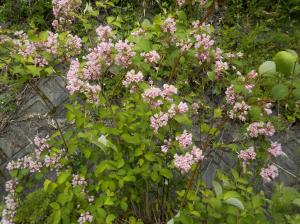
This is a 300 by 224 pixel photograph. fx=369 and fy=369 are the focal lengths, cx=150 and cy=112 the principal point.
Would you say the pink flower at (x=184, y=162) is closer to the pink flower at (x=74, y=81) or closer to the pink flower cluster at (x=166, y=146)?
the pink flower cluster at (x=166, y=146)

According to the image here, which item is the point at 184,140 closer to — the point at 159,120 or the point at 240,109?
the point at 159,120

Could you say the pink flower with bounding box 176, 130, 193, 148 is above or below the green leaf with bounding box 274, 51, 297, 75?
below

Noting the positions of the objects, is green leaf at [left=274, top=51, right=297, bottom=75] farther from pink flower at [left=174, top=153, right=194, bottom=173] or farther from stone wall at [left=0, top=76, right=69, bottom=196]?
stone wall at [left=0, top=76, right=69, bottom=196]

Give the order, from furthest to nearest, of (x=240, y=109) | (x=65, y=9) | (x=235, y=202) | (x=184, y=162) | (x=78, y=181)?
(x=65, y=9), (x=78, y=181), (x=240, y=109), (x=184, y=162), (x=235, y=202)

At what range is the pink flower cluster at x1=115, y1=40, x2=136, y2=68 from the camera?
7.08ft

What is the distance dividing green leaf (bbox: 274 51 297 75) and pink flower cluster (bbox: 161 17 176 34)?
870 mm

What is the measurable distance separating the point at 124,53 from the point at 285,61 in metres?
1.04

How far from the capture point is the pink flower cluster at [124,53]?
2.16 meters

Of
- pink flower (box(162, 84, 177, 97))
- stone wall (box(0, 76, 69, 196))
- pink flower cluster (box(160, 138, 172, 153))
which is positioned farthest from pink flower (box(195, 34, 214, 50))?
stone wall (box(0, 76, 69, 196))

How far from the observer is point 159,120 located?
6.71ft

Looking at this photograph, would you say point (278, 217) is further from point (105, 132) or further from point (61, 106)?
point (61, 106)

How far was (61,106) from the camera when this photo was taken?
155 inches

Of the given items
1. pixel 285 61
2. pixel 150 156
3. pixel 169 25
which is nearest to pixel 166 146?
pixel 150 156

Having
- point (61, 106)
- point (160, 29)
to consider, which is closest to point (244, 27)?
point (61, 106)
